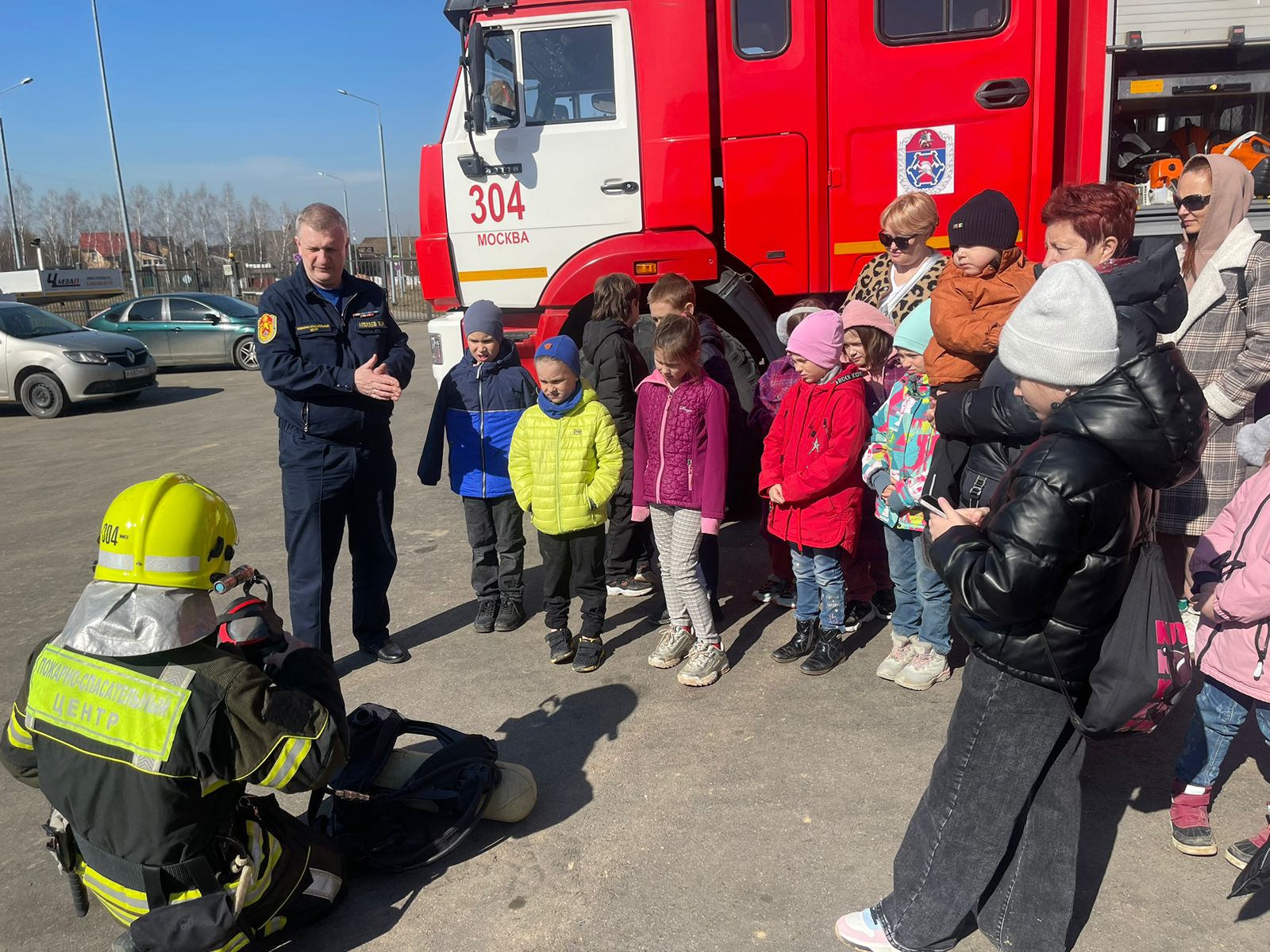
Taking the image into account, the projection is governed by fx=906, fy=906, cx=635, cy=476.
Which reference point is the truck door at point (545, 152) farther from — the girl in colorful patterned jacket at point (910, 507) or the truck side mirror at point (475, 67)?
the girl in colorful patterned jacket at point (910, 507)

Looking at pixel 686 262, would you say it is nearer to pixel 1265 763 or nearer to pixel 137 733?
pixel 1265 763

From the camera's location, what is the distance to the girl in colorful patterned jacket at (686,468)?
395 centimetres

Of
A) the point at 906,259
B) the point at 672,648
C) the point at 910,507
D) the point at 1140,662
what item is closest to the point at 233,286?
the point at 672,648

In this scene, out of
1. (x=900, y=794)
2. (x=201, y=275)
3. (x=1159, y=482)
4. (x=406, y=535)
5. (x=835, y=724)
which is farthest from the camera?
(x=201, y=275)

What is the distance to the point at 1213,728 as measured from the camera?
2740mm

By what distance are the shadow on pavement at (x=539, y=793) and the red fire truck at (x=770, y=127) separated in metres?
2.79

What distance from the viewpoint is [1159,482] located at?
78.8 inches

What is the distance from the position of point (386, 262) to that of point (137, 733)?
32091 millimetres

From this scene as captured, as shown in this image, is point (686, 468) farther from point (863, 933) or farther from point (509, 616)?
point (863, 933)

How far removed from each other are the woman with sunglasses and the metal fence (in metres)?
23.0

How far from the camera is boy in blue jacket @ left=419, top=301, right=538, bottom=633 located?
4.60 metres

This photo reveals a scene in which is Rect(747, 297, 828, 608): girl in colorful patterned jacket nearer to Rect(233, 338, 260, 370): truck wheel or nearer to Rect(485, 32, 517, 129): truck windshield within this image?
Rect(485, 32, 517, 129): truck windshield

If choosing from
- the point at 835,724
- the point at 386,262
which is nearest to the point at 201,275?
the point at 386,262

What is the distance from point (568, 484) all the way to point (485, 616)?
1025 millimetres
